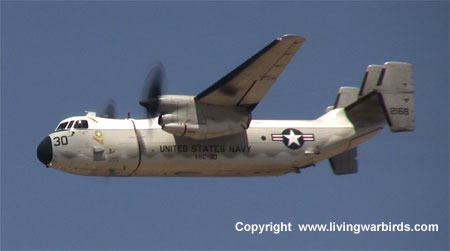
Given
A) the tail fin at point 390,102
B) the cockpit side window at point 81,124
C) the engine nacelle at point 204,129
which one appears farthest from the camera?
the tail fin at point 390,102

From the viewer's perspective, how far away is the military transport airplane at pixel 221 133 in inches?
1236

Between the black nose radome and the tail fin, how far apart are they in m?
9.55

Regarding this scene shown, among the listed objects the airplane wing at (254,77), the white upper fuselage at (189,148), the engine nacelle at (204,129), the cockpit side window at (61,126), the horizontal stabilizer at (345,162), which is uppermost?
the airplane wing at (254,77)

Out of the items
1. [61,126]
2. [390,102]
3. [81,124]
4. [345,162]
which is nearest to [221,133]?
[81,124]

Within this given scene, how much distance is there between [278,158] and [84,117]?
6.01m

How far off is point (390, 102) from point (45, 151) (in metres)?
10.8

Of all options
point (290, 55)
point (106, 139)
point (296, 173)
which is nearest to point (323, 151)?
point (296, 173)

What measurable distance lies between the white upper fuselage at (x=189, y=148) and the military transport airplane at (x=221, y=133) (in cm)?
3

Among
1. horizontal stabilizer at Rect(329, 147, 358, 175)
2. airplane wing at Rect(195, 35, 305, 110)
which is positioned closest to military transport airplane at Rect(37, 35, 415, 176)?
airplane wing at Rect(195, 35, 305, 110)

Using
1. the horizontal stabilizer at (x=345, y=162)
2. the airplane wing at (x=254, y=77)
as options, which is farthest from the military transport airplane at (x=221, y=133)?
the horizontal stabilizer at (x=345, y=162)

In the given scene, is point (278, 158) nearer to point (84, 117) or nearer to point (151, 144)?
point (151, 144)

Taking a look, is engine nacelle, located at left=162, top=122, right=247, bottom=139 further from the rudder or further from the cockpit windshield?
the rudder

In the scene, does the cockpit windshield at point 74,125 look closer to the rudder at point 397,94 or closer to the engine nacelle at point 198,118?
the engine nacelle at point 198,118

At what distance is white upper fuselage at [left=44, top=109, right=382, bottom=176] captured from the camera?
3170 centimetres
